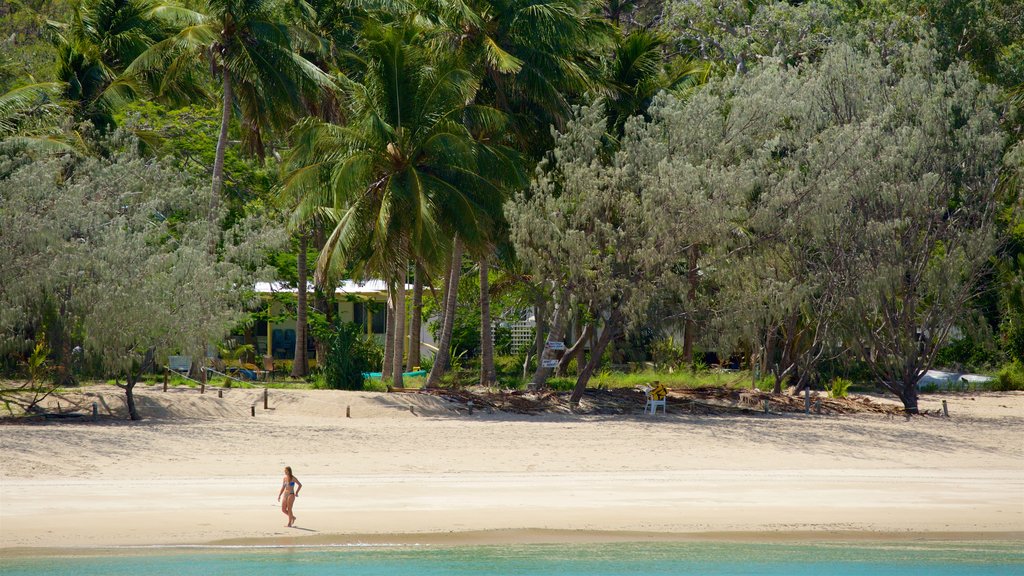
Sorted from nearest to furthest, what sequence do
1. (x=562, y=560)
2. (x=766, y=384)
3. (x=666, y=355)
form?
(x=562, y=560), (x=766, y=384), (x=666, y=355)

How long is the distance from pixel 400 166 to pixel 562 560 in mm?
13318

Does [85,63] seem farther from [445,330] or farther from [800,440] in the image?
[800,440]

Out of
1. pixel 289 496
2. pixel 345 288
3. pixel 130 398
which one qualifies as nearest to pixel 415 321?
pixel 345 288

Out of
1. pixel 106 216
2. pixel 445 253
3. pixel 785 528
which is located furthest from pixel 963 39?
pixel 106 216

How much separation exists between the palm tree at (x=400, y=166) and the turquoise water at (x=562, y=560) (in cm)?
1102

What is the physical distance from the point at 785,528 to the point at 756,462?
5.14 metres

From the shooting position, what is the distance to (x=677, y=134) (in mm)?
25062

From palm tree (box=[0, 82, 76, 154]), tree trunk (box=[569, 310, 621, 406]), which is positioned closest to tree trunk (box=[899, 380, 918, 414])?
tree trunk (box=[569, 310, 621, 406])

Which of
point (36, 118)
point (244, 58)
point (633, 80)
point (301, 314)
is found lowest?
point (301, 314)

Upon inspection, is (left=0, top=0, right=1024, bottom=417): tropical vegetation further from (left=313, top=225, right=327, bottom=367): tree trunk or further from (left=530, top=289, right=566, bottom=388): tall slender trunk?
(left=313, top=225, right=327, bottom=367): tree trunk

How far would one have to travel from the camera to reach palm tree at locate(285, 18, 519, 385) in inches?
984

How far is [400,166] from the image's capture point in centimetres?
2577

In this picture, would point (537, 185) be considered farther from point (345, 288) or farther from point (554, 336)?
point (345, 288)

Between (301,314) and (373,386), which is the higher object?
(301,314)
